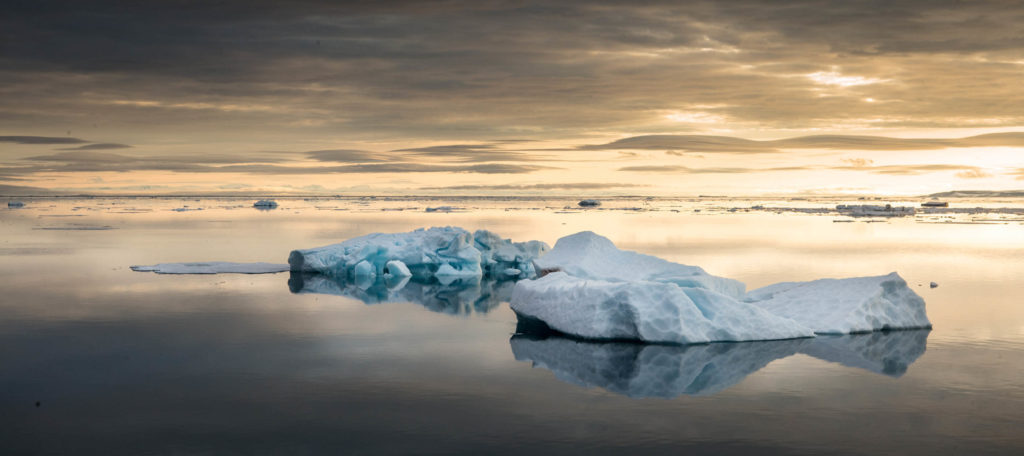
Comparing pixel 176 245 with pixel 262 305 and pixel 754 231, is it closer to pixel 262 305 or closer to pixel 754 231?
pixel 262 305

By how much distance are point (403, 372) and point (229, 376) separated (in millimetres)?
2307

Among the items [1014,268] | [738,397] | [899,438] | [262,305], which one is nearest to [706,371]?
[738,397]

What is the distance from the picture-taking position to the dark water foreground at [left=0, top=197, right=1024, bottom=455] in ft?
26.7

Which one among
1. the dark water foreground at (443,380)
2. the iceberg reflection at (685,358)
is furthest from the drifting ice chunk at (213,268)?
the iceberg reflection at (685,358)

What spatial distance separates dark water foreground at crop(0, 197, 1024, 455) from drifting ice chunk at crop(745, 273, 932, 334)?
0.33 meters

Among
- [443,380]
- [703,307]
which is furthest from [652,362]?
[443,380]

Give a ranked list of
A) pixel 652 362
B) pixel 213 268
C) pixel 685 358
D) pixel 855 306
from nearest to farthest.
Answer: pixel 652 362 < pixel 685 358 < pixel 855 306 < pixel 213 268

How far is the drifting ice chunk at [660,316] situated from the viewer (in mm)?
12625

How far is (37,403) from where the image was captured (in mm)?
9383

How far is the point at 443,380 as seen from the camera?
10.7 meters

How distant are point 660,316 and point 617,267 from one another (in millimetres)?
4404

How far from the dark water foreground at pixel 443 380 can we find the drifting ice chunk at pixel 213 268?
2.67 meters

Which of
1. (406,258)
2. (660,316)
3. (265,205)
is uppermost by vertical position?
(660,316)

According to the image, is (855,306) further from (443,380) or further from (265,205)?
(265,205)
